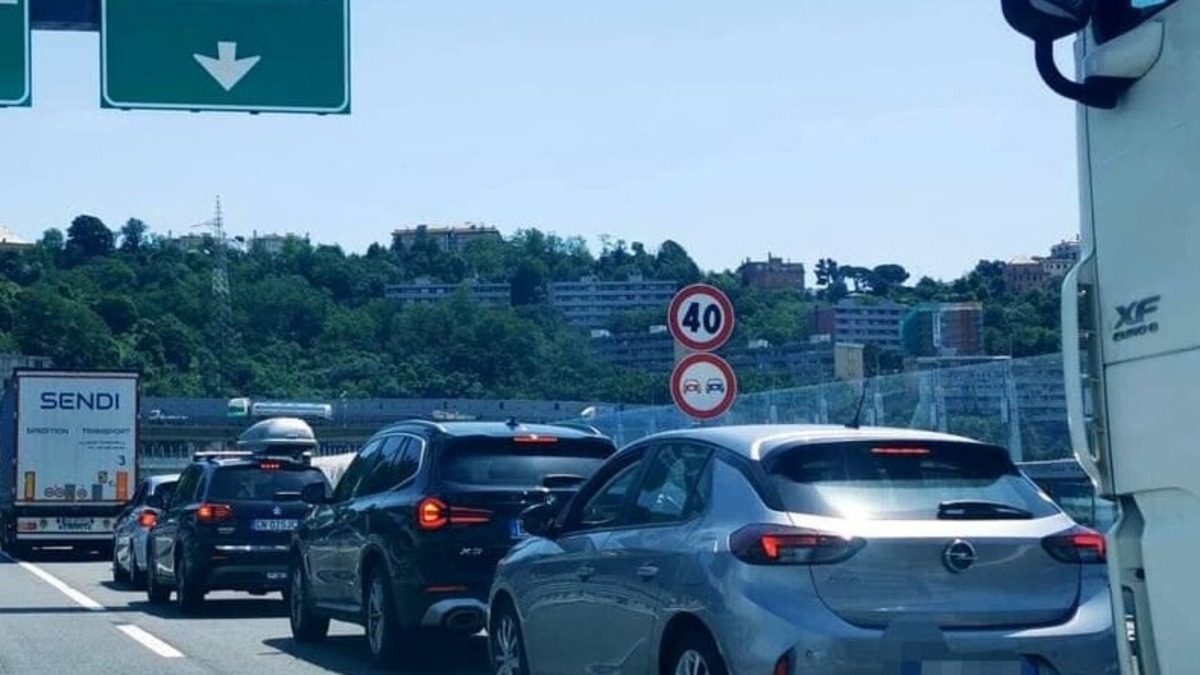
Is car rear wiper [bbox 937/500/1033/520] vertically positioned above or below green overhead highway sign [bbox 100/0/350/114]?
below

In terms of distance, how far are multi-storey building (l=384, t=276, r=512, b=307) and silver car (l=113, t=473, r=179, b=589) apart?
100 ft

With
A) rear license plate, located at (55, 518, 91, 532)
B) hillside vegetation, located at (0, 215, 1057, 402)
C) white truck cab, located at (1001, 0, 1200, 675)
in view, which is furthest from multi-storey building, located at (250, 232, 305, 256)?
white truck cab, located at (1001, 0, 1200, 675)

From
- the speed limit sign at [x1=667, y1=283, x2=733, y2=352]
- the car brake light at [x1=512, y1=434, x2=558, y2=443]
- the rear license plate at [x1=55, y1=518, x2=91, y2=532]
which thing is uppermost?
the speed limit sign at [x1=667, y1=283, x2=733, y2=352]

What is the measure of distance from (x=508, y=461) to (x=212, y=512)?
7675mm

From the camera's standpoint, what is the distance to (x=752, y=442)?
8.76 metres

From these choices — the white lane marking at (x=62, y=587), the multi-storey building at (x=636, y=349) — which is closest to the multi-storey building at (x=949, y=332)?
the white lane marking at (x=62, y=587)

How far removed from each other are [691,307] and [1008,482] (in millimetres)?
9943

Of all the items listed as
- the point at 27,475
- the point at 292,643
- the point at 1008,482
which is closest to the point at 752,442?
the point at 1008,482

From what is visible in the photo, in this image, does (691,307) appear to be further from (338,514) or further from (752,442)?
(752,442)

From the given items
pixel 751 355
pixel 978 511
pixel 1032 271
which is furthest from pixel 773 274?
pixel 978 511

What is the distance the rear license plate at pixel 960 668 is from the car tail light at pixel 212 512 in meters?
13.3

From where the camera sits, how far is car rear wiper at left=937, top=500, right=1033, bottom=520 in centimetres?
818

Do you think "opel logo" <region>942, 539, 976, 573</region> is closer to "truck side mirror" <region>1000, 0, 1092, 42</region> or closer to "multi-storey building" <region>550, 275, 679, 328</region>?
"truck side mirror" <region>1000, 0, 1092, 42</region>

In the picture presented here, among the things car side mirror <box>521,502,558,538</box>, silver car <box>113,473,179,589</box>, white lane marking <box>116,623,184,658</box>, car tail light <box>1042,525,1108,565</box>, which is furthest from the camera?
silver car <box>113,473,179,589</box>
